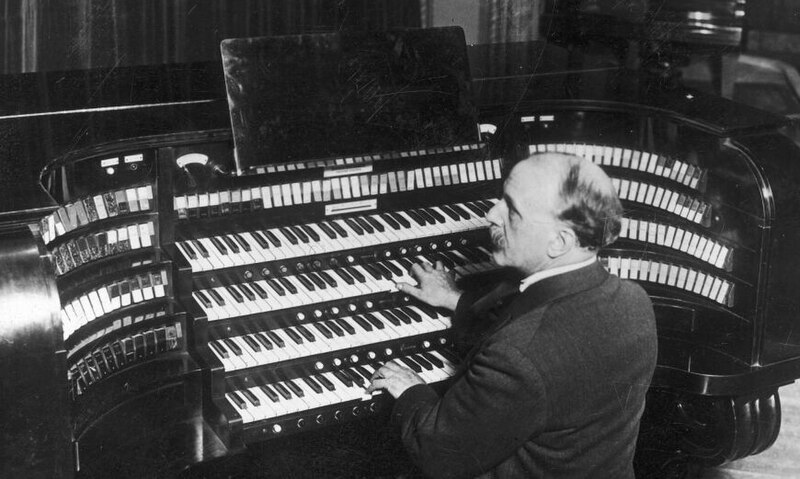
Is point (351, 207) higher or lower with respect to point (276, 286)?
higher

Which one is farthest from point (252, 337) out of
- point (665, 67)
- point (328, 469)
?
point (665, 67)

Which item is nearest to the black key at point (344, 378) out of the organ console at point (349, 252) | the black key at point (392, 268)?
the organ console at point (349, 252)

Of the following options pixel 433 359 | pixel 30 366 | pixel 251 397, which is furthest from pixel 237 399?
pixel 30 366

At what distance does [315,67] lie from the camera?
3.71 meters

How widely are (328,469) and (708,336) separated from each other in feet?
5.84

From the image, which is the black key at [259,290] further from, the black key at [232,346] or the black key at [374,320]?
the black key at [374,320]

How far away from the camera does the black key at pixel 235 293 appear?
3682 millimetres

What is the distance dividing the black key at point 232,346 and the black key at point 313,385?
29 centimetres

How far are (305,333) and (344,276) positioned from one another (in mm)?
285

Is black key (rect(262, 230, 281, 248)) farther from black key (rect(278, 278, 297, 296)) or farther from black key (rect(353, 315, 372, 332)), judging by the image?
black key (rect(353, 315, 372, 332))

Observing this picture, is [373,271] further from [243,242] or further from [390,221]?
[243,242]

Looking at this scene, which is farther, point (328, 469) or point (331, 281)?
point (328, 469)

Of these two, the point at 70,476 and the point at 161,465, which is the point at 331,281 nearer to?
the point at 161,465

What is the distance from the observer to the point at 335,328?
12.5ft
